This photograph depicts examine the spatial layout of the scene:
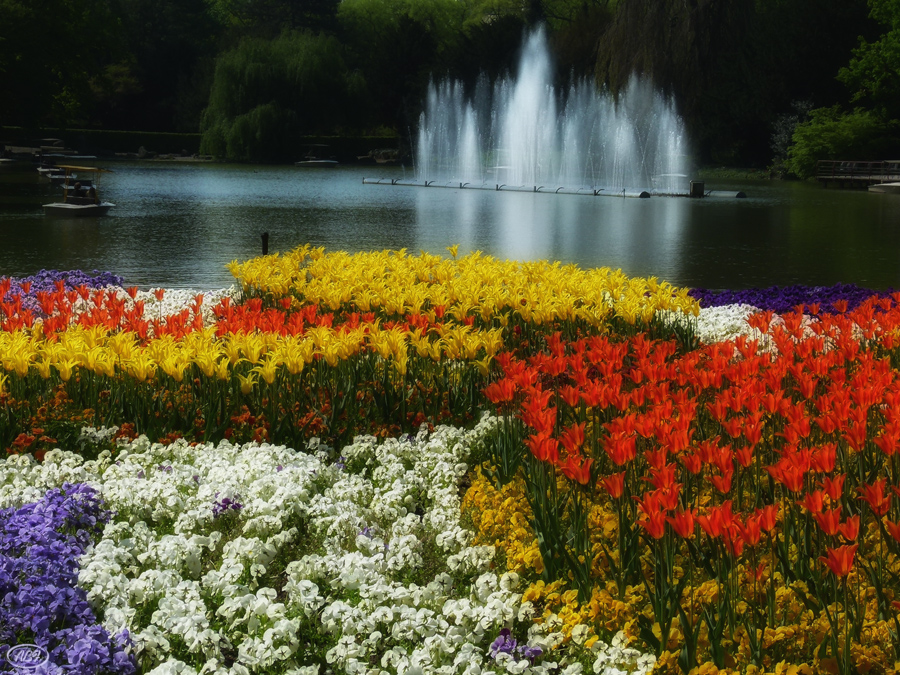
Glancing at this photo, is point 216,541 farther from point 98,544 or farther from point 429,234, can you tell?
point 429,234

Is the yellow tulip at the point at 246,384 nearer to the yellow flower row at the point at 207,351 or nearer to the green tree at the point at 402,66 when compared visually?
the yellow flower row at the point at 207,351

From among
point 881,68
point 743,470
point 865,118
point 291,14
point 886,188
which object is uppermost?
point 291,14

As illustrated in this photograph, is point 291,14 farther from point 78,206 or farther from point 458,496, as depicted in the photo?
point 458,496

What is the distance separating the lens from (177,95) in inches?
2689

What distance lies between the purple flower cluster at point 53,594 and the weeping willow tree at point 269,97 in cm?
4889

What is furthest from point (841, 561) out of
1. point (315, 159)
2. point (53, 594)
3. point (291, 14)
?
point (291, 14)

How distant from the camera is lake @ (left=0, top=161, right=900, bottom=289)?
14.5m

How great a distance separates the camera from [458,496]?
185 inches

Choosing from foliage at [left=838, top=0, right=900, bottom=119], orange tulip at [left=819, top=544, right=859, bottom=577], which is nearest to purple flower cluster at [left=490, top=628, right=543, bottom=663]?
orange tulip at [left=819, top=544, right=859, bottom=577]

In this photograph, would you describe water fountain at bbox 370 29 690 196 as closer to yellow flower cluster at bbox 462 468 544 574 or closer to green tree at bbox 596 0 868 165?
green tree at bbox 596 0 868 165

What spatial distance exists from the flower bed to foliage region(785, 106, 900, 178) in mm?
38274

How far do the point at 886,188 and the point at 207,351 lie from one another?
35603mm

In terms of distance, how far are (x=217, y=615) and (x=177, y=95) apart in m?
69.1

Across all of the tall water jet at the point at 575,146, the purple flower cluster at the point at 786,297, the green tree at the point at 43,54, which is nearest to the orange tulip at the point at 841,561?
the purple flower cluster at the point at 786,297
